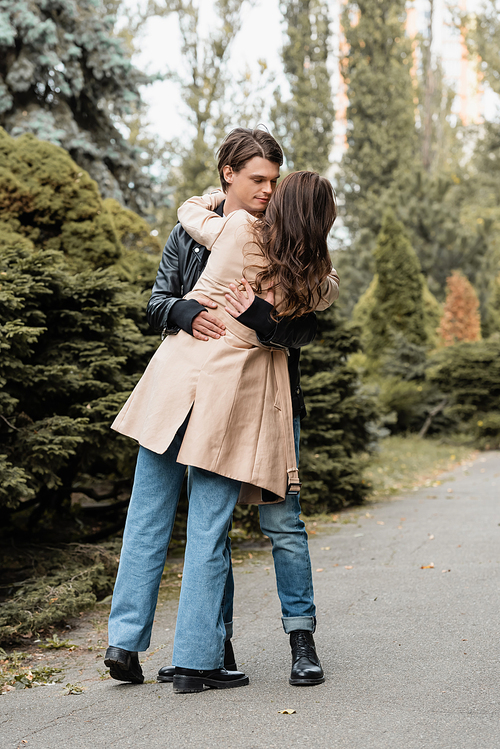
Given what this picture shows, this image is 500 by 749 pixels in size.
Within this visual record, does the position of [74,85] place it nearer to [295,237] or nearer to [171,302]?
[171,302]

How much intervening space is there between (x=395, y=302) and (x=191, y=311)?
50.5 feet

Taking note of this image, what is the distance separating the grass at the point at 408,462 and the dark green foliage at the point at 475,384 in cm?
53

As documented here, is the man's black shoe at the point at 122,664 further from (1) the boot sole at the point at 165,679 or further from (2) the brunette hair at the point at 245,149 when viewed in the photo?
(2) the brunette hair at the point at 245,149

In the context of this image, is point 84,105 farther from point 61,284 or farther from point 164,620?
point 164,620

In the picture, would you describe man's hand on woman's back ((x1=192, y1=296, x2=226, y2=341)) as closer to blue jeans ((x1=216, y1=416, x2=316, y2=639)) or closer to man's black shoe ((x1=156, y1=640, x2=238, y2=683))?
blue jeans ((x1=216, y1=416, x2=316, y2=639))

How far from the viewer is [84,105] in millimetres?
10547

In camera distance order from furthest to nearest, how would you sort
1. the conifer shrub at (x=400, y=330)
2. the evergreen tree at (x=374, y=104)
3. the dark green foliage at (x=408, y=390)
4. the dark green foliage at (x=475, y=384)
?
the evergreen tree at (x=374, y=104) < the conifer shrub at (x=400, y=330) < the dark green foliage at (x=408, y=390) < the dark green foliage at (x=475, y=384)

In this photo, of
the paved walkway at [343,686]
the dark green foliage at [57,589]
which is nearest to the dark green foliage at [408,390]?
the paved walkway at [343,686]

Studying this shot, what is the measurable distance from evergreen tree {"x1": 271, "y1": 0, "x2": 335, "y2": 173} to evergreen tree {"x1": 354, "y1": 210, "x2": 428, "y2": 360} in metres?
12.1

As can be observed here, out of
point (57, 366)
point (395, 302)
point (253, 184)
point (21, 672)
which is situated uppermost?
point (395, 302)

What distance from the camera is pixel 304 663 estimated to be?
8.61 feet

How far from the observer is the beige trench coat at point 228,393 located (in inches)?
99.8

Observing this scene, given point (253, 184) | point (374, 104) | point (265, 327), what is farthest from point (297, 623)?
point (374, 104)

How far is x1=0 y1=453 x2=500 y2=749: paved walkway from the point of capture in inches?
86.2
